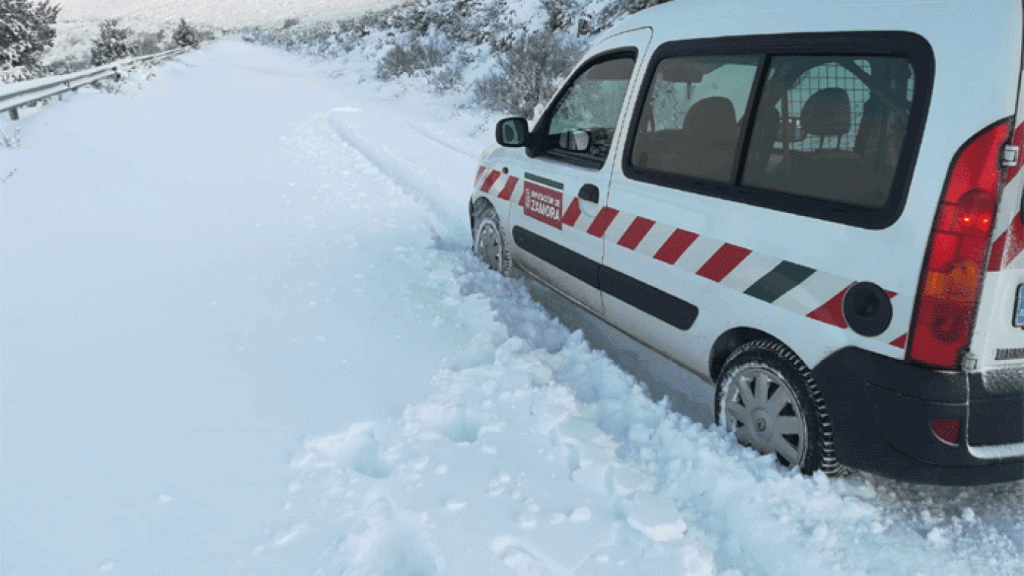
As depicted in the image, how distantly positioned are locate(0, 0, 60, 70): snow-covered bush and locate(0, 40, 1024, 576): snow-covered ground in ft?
80.8

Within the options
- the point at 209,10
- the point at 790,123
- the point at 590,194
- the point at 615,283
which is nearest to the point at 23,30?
the point at 590,194

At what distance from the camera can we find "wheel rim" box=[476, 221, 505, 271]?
194 inches

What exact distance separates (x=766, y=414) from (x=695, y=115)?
53.4 inches

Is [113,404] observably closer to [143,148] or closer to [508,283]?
[508,283]

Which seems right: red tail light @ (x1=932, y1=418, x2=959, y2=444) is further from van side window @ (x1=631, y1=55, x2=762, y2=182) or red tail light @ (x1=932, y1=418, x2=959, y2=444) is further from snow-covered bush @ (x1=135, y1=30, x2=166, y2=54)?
snow-covered bush @ (x1=135, y1=30, x2=166, y2=54)

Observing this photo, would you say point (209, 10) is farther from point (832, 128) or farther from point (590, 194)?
point (832, 128)

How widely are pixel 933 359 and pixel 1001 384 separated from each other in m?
0.25

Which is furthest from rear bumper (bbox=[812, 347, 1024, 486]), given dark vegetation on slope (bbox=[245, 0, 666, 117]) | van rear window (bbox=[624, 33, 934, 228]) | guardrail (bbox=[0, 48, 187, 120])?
guardrail (bbox=[0, 48, 187, 120])

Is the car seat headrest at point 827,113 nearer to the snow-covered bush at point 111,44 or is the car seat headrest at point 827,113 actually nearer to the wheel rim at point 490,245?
the wheel rim at point 490,245

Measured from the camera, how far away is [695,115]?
3184mm

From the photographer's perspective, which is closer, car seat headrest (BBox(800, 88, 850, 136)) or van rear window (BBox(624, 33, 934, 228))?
van rear window (BBox(624, 33, 934, 228))

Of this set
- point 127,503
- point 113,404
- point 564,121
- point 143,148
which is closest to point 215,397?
point 113,404

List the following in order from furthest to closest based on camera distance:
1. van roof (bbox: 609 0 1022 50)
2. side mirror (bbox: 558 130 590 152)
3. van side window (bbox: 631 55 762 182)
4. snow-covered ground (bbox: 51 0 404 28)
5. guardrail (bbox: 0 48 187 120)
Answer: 1. snow-covered ground (bbox: 51 0 404 28)
2. guardrail (bbox: 0 48 187 120)
3. side mirror (bbox: 558 130 590 152)
4. van side window (bbox: 631 55 762 182)
5. van roof (bbox: 609 0 1022 50)

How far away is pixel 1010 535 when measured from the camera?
2445 mm
